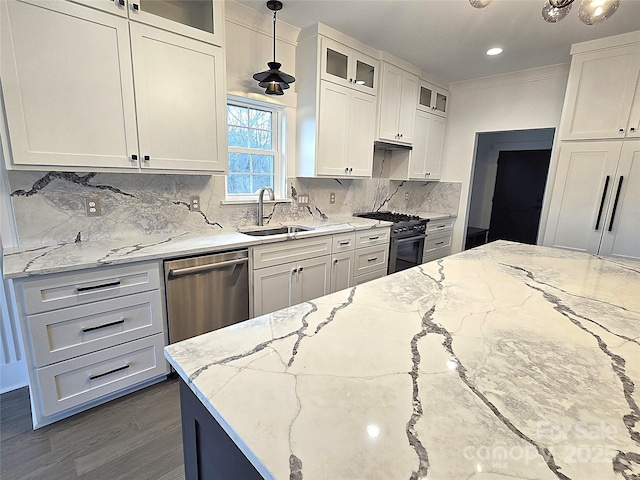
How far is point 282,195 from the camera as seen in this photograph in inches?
122

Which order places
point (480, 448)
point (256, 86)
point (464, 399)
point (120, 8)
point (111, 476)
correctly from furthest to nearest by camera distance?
1. point (256, 86)
2. point (120, 8)
3. point (111, 476)
4. point (464, 399)
5. point (480, 448)

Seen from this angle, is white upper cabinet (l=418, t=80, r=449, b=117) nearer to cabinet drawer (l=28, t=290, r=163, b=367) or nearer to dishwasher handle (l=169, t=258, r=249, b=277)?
dishwasher handle (l=169, t=258, r=249, b=277)

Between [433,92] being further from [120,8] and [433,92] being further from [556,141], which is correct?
[120,8]

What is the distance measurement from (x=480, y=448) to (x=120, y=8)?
2.46 meters

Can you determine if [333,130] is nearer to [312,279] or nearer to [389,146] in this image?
[389,146]

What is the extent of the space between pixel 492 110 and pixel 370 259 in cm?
265

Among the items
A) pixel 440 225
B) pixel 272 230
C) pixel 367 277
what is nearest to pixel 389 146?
pixel 440 225

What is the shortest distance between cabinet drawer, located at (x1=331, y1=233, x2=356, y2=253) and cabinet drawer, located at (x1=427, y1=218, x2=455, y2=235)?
1447mm

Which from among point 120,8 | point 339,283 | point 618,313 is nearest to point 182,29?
point 120,8

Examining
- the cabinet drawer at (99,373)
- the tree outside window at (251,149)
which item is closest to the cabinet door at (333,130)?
the tree outside window at (251,149)

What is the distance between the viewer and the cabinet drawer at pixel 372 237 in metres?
3.07

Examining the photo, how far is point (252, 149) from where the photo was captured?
9.37ft

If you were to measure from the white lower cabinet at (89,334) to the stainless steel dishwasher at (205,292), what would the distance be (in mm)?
80

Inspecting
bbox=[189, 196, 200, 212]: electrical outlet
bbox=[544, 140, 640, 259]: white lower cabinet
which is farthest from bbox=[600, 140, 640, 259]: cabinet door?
bbox=[189, 196, 200, 212]: electrical outlet
